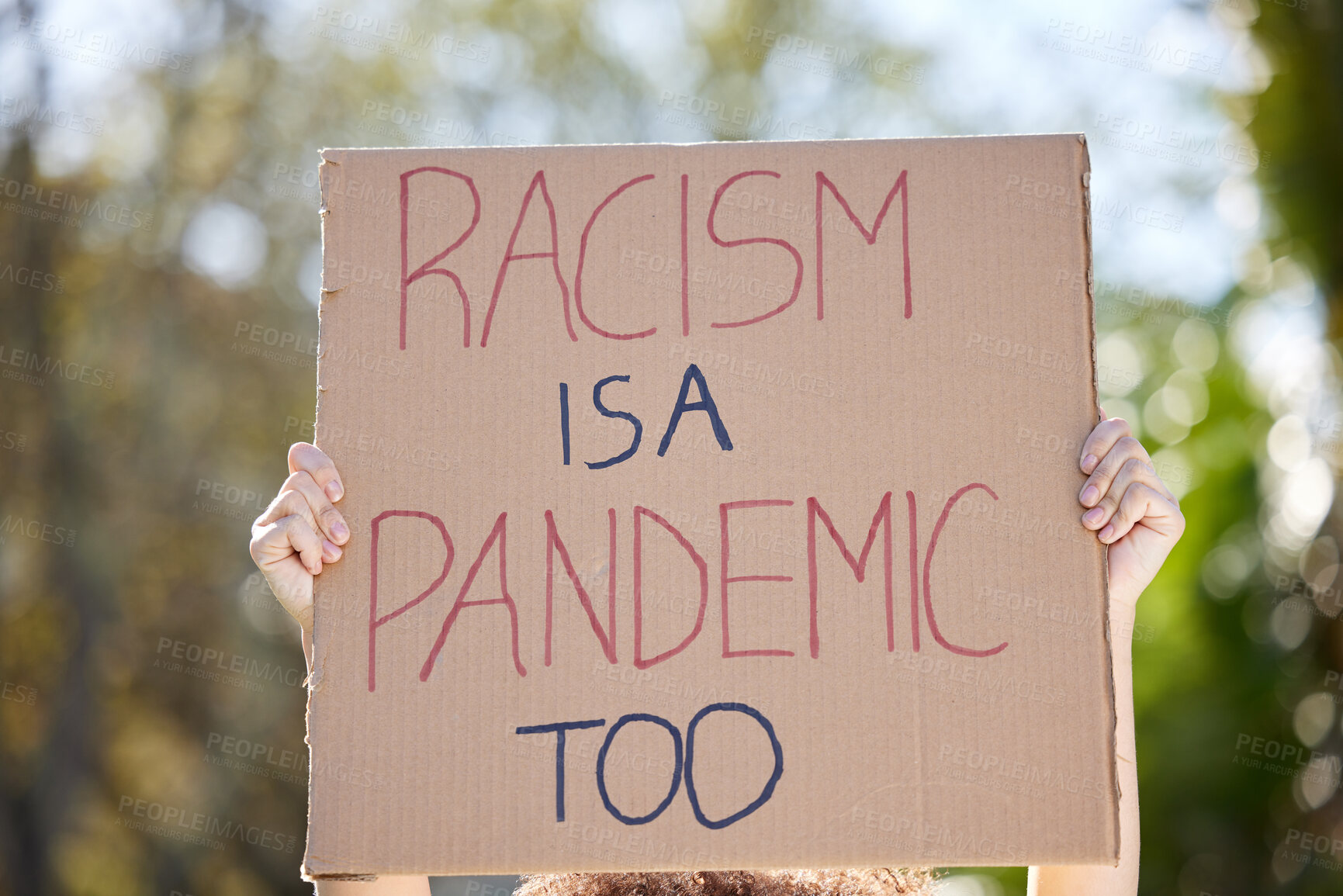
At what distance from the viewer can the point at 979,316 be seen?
1.32 meters

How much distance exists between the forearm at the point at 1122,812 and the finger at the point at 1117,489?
0.15 metres

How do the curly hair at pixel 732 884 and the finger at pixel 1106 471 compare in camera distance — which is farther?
the curly hair at pixel 732 884

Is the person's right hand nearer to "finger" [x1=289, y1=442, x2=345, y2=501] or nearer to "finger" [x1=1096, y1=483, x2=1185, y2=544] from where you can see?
"finger" [x1=289, y1=442, x2=345, y2=501]

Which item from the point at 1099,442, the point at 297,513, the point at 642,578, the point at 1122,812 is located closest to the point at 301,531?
the point at 297,513

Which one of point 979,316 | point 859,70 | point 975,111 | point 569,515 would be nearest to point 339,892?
point 569,515

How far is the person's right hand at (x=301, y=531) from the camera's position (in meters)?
1.25

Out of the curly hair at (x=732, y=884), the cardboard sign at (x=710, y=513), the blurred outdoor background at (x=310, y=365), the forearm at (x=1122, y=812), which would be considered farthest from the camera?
the blurred outdoor background at (x=310, y=365)

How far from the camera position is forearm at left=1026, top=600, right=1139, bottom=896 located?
4.34 feet

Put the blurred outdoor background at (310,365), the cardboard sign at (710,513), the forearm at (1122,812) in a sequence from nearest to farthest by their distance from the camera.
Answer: the cardboard sign at (710,513), the forearm at (1122,812), the blurred outdoor background at (310,365)

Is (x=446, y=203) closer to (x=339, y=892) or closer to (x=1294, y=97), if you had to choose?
(x=339, y=892)

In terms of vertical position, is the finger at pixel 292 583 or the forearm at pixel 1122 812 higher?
the finger at pixel 292 583

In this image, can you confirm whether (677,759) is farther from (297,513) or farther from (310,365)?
(310,365)

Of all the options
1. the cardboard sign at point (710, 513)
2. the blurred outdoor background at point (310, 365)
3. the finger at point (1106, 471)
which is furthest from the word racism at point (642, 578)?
the blurred outdoor background at point (310, 365)

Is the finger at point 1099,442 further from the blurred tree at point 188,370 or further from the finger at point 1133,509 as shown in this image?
the blurred tree at point 188,370
